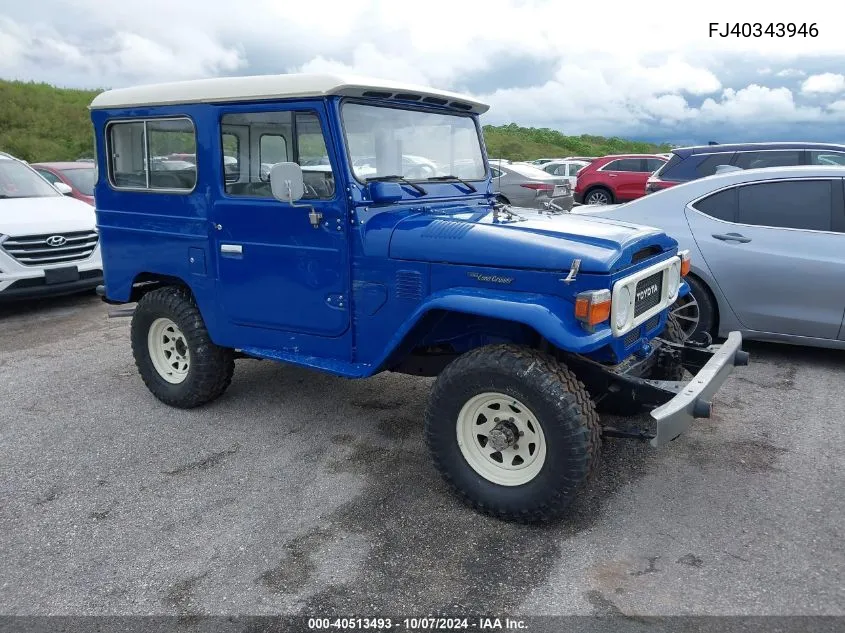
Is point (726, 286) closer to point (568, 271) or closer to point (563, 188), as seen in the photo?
point (563, 188)

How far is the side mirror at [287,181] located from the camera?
11.9ft

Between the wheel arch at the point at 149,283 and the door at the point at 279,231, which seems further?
the wheel arch at the point at 149,283

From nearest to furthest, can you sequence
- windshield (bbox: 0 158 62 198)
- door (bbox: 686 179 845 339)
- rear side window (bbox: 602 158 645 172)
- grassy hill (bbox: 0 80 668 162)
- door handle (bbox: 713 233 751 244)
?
door (bbox: 686 179 845 339)
door handle (bbox: 713 233 751 244)
windshield (bbox: 0 158 62 198)
rear side window (bbox: 602 158 645 172)
grassy hill (bbox: 0 80 668 162)

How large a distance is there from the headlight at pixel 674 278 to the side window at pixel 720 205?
74.9 inches

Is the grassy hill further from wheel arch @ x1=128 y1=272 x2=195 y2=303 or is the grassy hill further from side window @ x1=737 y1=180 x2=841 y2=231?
wheel arch @ x1=128 y1=272 x2=195 y2=303

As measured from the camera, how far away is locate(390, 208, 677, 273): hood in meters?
3.27

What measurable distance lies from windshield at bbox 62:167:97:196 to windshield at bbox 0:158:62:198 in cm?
163

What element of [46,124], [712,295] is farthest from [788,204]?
[46,124]

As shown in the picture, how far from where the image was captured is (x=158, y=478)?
3.96 meters

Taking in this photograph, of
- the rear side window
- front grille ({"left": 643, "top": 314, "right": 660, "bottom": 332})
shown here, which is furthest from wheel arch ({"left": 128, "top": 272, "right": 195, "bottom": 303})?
the rear side window

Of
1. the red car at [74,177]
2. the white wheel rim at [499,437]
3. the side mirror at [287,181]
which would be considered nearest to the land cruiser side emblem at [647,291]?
the white wheel rim at [499,437]

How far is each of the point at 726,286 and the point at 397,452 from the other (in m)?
3.13

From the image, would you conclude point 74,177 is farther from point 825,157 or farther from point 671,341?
point 825,157

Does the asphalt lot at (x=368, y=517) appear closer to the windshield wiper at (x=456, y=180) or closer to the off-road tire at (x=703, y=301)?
the off-road tire at (x=703, y=301)
